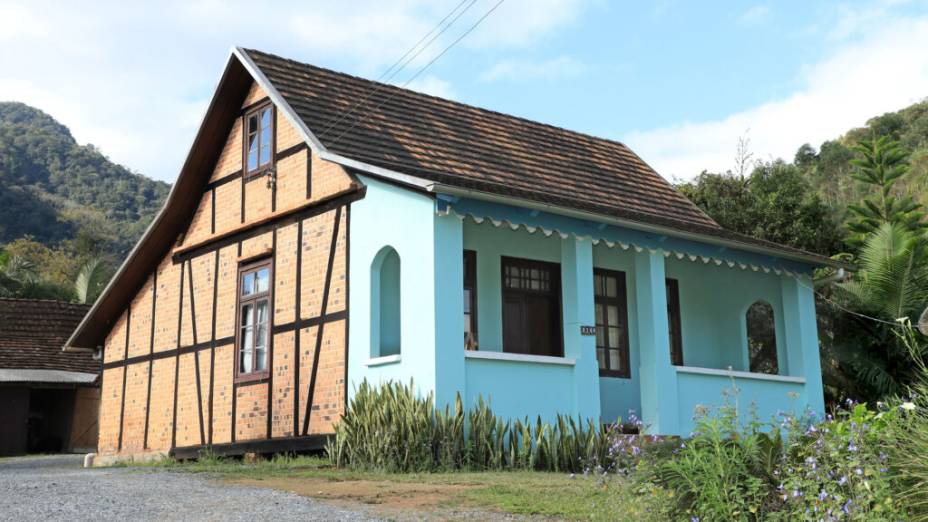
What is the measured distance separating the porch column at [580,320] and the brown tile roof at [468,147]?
64 cm

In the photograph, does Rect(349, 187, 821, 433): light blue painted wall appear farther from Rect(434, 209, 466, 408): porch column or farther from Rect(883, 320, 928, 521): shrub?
Rect(883, 320, 928, 521): shrub

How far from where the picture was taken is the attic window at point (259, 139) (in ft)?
49.3

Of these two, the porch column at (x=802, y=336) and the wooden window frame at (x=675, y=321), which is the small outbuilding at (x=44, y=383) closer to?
the wooden window frame at (x=675, y=321)

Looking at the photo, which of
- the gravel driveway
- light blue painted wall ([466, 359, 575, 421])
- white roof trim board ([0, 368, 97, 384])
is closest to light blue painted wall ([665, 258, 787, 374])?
light blue painted wall ([466, 359, 575, 421])

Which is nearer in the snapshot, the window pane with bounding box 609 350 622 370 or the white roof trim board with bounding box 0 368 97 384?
the window pane with bounding box 609 350 622 370

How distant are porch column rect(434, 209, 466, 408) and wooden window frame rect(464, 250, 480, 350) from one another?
82.8 inches

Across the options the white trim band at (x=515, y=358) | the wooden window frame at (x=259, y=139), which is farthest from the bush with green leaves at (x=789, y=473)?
the wooden window frame at (x=259, y=139)

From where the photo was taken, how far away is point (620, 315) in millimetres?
15148

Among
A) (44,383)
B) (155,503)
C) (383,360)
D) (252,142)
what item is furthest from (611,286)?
(44,383)

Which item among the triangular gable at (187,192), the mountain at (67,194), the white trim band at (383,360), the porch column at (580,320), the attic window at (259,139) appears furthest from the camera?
the mountain at (67,194)

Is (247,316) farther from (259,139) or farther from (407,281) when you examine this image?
(407,281)

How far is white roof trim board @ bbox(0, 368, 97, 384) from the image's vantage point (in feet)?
81.5

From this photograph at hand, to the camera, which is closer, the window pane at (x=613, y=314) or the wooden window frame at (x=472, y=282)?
the wooden window frame at (x=472, y=282)

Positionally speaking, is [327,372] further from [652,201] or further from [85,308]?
[85,308]
